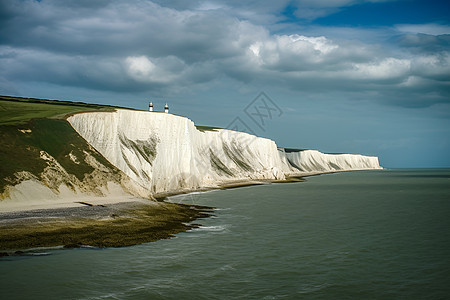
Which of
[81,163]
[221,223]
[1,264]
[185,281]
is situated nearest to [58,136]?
[81,163]

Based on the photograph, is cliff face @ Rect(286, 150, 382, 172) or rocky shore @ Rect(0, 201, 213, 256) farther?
cliff face @ Rect(286, 150, 382, 172)

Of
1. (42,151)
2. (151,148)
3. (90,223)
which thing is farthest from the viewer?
(151,148)

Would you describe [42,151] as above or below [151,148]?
below

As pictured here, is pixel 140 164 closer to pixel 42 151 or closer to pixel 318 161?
pixel 42 151

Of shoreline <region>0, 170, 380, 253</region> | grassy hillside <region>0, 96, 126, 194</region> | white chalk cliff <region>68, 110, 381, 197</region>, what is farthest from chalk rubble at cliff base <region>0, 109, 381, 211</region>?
shoreline <region>0, 170, 380, 253</region>

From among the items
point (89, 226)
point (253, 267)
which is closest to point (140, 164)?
point (89, 226)

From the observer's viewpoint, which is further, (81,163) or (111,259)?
(81,163)

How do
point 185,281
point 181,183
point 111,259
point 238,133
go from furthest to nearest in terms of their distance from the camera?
point 238,133 → point 181,183 → point 111,259 → point 185,281

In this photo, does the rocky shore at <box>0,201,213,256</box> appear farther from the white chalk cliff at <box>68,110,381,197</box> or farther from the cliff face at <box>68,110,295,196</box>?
the cliff face at <box>68,110,295,196</box>

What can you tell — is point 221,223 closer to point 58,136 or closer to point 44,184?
point 44,184
